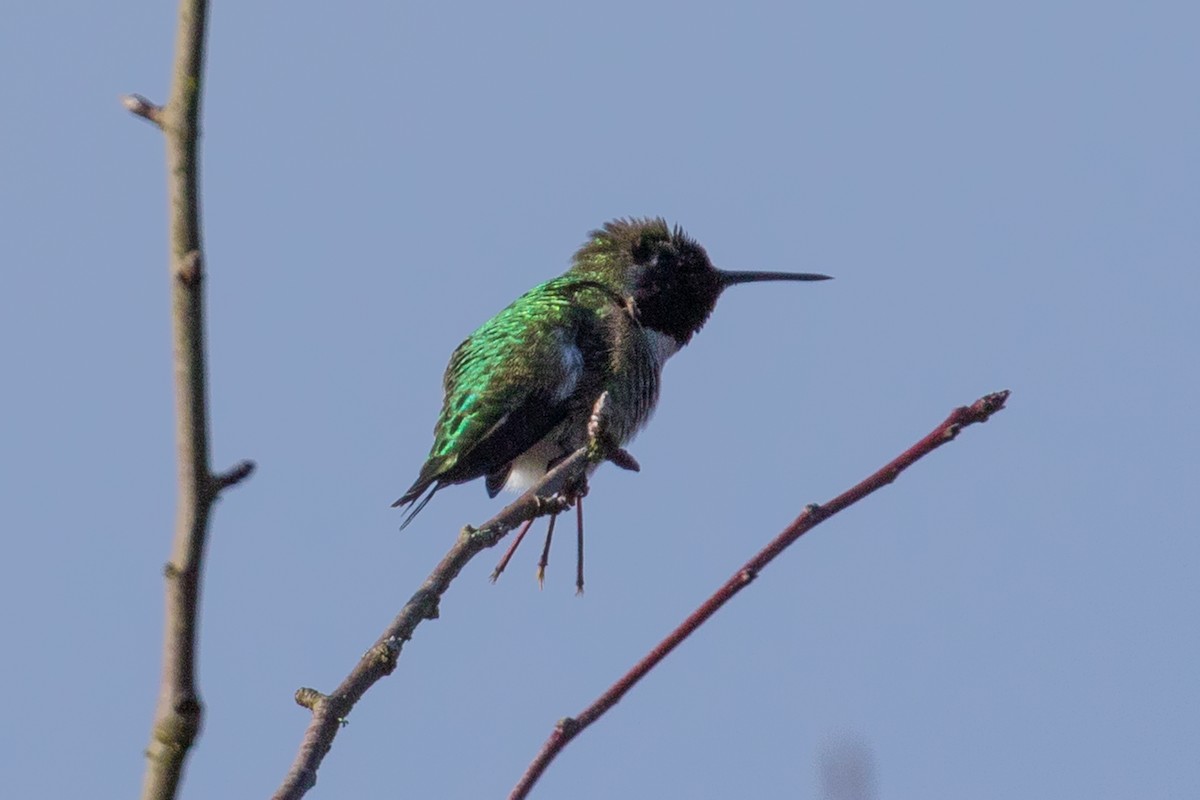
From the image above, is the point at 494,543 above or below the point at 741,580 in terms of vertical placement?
above

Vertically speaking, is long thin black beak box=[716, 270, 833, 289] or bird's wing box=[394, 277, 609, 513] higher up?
long thin black beak box=[716, 270, 833, 289]

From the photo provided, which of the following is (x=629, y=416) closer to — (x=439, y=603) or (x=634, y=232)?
(x=634, y=232)

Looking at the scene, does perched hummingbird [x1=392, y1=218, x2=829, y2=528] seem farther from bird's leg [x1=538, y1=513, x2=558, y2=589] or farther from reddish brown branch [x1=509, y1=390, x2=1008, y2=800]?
reddish brown branch [x1=509, y1=390, x2=1008, y2=800]

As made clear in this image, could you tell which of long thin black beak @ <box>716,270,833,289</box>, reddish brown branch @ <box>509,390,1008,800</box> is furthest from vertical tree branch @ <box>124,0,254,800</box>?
long thin black beak @ <box>716,270,833,289</box>

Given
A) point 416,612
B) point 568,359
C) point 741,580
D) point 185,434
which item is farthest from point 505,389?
point 185,434

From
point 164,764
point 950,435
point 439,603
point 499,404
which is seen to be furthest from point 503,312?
point 164,764

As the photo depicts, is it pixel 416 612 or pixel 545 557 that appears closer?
pixel 416 612

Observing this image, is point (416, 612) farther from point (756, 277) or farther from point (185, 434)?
point (756, 277)
